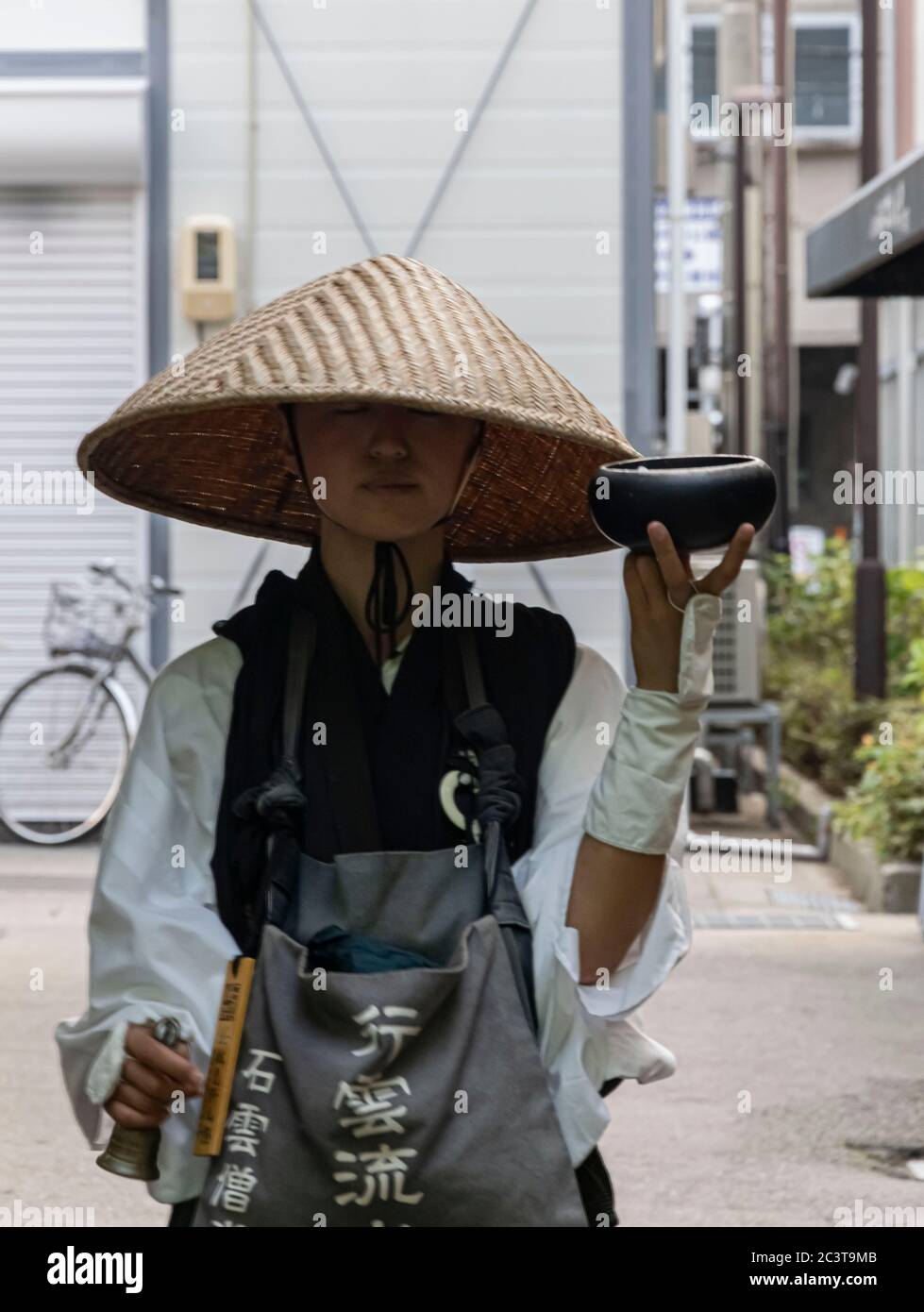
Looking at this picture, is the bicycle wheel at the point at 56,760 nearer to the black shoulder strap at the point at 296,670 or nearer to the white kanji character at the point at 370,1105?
the black shoulder strap at the point at 296,670

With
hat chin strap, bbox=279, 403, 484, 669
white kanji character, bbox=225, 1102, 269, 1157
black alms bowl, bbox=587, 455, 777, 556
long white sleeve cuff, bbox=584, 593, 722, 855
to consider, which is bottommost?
white kanji character, bbox=225, 1102, 269, 1157

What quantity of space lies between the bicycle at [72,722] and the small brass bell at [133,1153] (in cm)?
677

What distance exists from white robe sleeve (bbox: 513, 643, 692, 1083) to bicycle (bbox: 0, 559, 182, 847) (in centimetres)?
671

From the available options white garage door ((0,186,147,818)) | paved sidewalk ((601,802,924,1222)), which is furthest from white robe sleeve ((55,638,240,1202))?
white garage door ((0,186,147,818))

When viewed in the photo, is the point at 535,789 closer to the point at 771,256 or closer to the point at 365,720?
the point at 365,720

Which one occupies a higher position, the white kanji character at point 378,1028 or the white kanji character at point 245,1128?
the white kanji character at point 378,1028

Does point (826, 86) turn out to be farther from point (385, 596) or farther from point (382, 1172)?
point (382, 1172)

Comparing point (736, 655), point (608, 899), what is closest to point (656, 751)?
point (608, 899)

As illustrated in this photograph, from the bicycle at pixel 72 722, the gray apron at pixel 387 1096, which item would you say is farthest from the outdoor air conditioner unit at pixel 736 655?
the gray apron at pixel 387 1096

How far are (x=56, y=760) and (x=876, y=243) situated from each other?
424 cm

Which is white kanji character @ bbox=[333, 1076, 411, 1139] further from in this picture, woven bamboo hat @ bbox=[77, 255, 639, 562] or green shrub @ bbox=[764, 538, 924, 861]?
green shrub @ bbox=[764, 538, 924, 861]

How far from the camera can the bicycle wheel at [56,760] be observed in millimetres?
8891

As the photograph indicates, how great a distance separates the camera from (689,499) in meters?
1.96

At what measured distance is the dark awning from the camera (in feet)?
24.7
